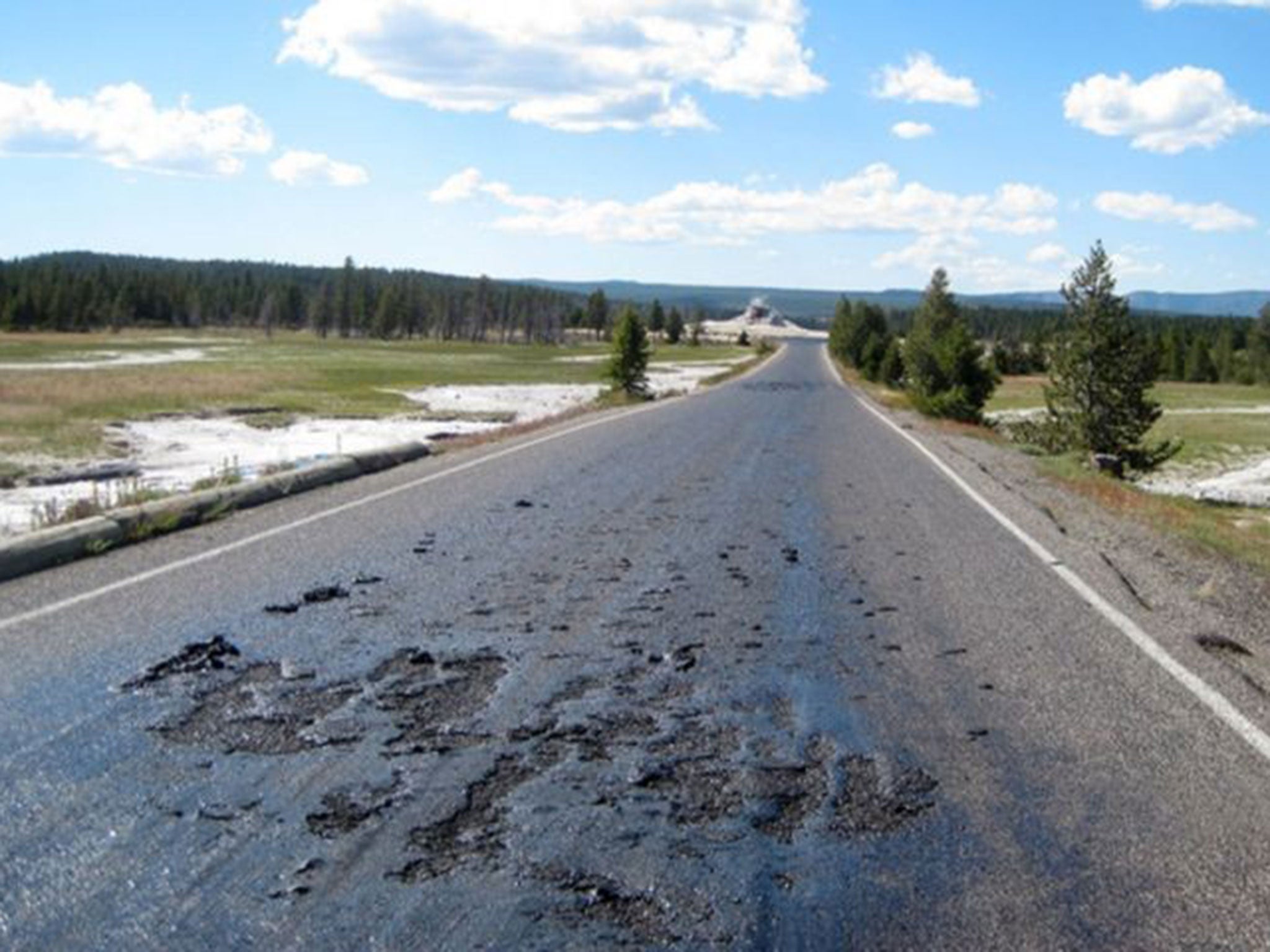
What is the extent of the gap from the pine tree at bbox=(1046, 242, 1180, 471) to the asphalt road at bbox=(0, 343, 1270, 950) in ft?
118

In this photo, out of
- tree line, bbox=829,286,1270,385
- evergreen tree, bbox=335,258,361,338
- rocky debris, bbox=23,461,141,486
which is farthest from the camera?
evergreen tree, bbox=335,258,361,338

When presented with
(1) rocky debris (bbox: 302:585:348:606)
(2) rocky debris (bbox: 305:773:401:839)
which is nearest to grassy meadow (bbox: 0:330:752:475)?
(1) rocky debris (bbox: 302:585:348:606)

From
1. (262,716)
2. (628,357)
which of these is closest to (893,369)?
(628,357)

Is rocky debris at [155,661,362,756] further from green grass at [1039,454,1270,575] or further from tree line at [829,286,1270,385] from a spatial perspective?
tree line at [829,286,1270,385]

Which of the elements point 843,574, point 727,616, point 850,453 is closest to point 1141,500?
point 850,453

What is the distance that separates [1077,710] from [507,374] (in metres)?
83.9

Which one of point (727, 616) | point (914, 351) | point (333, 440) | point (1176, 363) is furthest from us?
point (1176, 363)

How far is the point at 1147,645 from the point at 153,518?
8229mm

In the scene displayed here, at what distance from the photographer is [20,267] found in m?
194

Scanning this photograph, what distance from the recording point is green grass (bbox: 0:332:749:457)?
3862 centimetres

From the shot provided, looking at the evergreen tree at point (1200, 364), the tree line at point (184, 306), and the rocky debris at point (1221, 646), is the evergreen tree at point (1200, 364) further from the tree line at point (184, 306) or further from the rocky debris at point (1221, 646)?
the rocky debris at point (1221, 646)

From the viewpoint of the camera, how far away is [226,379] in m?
63.5

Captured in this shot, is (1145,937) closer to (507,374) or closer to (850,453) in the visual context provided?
(850,453)

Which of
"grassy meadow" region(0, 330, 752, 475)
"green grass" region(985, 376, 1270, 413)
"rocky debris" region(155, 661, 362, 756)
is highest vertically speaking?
"rocky debris" region(155, 661, 362, 756)
